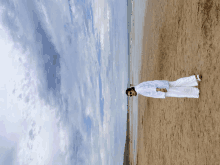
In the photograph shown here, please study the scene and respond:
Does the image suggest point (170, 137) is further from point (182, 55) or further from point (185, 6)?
point (185, 6)

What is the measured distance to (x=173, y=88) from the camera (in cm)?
303

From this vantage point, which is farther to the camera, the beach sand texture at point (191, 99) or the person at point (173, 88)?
the person at point (173, 88)

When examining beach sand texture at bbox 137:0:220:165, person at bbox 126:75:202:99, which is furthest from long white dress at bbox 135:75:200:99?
beach sand texture at bbox 137:0:220:165

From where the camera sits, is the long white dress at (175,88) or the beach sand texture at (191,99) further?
the long white dress at (175,88)

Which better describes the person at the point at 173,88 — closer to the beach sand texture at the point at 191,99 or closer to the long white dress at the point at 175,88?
the long white dress at the point at 175,88

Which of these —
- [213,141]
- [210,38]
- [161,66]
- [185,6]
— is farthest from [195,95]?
[161,66]

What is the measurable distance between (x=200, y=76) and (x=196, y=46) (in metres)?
0.77

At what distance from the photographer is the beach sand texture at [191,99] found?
2.56m

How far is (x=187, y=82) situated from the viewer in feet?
9.46

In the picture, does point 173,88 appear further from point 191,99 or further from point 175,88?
point 191,99

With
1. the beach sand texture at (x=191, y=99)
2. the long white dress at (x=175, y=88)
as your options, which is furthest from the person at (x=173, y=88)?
the beach sand texture at (x=191, y=99)

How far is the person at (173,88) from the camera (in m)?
2.84

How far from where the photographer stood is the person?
2.84 metres

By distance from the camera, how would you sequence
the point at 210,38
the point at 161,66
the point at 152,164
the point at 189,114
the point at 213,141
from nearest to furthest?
1. the point at 213,141
2. the point at 210,38
3. the point at 189,114
4. the point at 152,164
5. the point at 161,66
